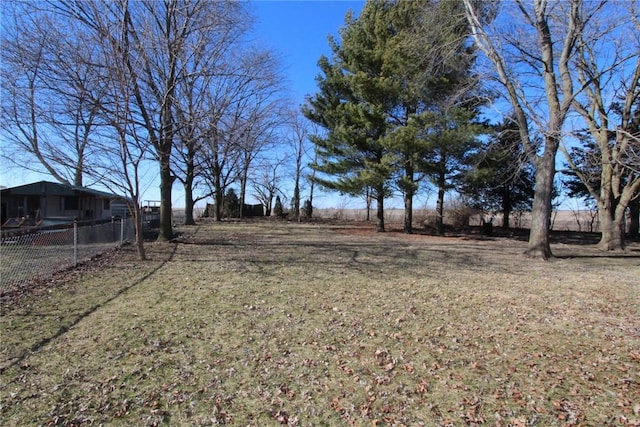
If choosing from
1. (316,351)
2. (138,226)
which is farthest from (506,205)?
(316,351)

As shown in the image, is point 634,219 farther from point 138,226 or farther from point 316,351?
point 138,226

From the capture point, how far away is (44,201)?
19000 millimetres

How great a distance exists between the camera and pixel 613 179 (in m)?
13.5

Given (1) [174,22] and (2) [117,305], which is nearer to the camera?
(2) [117,305]

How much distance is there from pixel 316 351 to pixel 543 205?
29.8ft

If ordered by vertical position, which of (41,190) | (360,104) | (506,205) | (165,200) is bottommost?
(165,200)

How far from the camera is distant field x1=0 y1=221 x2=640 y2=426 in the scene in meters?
2.72

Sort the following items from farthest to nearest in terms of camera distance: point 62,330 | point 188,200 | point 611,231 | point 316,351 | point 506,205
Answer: point 506,205
point 188,200
point 611,231
point 62,330
point 316,351

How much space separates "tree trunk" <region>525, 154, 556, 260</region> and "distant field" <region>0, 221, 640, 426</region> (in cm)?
326

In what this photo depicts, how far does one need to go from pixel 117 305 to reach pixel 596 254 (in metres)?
13.3

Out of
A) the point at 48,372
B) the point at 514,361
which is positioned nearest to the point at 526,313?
the point at 514,361

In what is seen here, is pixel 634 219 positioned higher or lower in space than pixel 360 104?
lower

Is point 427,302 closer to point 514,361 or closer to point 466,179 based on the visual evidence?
point 514,361

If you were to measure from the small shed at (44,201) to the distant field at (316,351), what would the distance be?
14.1m
